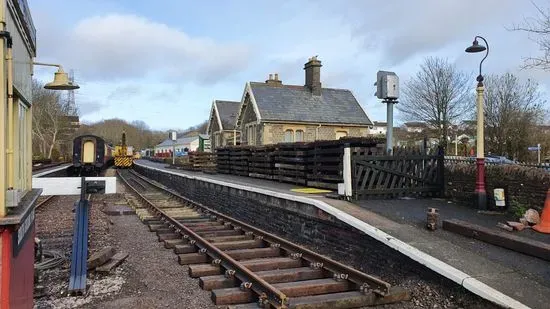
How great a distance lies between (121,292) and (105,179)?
4.97 feet

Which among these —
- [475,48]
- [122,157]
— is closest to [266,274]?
[475,48]

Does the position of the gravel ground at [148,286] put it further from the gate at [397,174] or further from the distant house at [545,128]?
the distant house at [545,128]

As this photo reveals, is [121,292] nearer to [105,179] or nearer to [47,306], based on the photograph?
[47,306]

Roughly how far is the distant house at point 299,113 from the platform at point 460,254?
869 inches

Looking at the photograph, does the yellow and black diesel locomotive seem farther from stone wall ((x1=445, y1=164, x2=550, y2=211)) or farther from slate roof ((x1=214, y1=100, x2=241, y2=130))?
stone wall ((x1=445, y1=164, x2=550, y2=211))

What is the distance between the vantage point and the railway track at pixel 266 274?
5.43 meters

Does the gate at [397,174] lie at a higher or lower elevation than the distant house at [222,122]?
lower

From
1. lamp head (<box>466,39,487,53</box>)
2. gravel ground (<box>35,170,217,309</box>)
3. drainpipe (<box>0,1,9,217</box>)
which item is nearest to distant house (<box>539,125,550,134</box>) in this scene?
lamp head (<box>466,39,487,53</box>)

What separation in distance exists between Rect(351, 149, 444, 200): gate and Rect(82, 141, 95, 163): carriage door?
18.3 feet

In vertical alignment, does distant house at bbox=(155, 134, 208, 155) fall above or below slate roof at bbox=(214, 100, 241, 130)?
below

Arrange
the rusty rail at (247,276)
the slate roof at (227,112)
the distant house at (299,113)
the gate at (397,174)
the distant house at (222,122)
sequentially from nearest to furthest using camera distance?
the rusty rail at (247,276), the gate at (397,174), the distant house at (299,113), the distant house at (222,122), the slate roof at (227,112)

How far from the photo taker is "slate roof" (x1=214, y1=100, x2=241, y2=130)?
42.9 meters

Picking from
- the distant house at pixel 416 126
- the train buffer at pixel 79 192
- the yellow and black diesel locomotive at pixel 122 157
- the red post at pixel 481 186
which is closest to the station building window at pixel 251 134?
the distant house at pixel 416 126

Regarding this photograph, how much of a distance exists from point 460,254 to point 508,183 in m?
3.53
